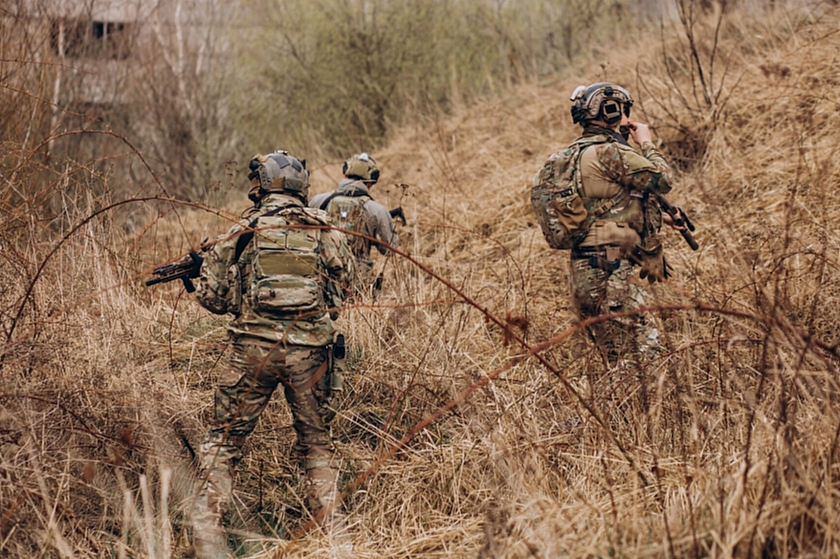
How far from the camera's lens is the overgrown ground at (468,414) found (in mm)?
2553

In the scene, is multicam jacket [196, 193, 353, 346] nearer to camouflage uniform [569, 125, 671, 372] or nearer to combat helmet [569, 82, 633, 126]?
camouflage uniform [569, 125, 671, 372]

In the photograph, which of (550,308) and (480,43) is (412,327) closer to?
(550,308)

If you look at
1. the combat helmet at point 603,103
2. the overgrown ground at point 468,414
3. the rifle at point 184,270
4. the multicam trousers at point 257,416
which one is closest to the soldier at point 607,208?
the combat helmet at point 603,103

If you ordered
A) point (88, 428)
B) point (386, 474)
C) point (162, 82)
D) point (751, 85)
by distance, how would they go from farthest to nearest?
point (162, 82) < point (751, 85) < point (386, 474) < point (88, 428)

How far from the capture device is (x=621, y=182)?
14.8 ft

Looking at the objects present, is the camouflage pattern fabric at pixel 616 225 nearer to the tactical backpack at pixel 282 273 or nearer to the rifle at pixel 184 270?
the tactical backpack at pixel 282 273

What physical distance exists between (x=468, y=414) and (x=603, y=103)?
74.9 inches

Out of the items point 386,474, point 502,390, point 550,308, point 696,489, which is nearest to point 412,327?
point 502,390

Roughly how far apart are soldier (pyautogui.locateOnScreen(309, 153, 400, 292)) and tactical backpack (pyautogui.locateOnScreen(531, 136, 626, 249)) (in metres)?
1.62

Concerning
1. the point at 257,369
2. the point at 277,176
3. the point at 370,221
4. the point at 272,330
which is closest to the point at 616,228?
the point at 277,176

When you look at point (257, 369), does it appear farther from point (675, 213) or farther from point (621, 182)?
point (675, 213)

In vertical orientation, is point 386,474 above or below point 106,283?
below

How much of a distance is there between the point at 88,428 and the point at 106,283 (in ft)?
5.00

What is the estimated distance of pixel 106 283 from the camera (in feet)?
16.0
